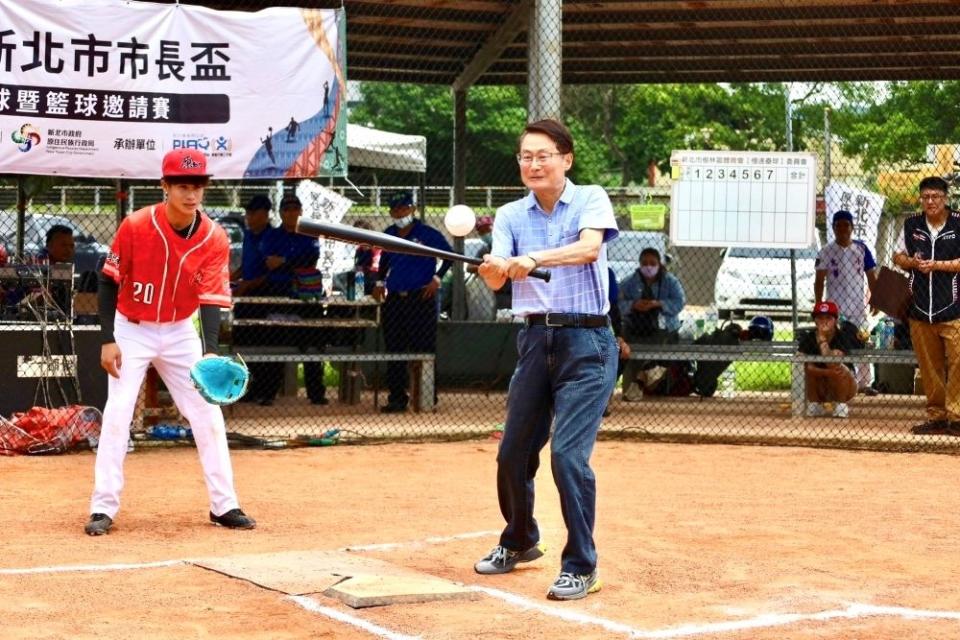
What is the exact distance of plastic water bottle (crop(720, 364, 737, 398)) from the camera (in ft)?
49.4

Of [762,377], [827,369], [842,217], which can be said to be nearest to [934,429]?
[827,369]

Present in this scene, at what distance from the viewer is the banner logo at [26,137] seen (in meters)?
10.1

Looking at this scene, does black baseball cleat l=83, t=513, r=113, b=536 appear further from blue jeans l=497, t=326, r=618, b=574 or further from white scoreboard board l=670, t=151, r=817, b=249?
white scoreboard board l=670, t=151, r=817, b=249

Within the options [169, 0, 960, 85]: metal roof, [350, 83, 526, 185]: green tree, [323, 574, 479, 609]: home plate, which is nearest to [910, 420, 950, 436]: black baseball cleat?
[169, 0, 960, 85]: metal roof

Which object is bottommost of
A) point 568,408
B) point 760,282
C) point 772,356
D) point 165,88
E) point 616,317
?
point 772,356

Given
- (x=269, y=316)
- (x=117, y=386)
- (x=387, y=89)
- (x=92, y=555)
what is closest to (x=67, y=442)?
(x=269, y=316)

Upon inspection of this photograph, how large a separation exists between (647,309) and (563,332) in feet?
26.2

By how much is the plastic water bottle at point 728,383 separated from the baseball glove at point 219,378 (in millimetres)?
8806

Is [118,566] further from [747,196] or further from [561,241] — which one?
[747,196]

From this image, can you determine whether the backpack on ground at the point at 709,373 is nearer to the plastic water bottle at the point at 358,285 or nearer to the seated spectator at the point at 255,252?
the plastic water bottle at the point at 358,285

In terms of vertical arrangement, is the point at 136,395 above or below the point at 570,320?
below

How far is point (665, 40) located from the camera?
543 inches

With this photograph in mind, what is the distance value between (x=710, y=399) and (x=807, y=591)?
338 inches

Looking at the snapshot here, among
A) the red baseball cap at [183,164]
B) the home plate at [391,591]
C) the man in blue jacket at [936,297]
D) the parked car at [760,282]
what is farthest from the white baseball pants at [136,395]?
the parked car at [760,282]
